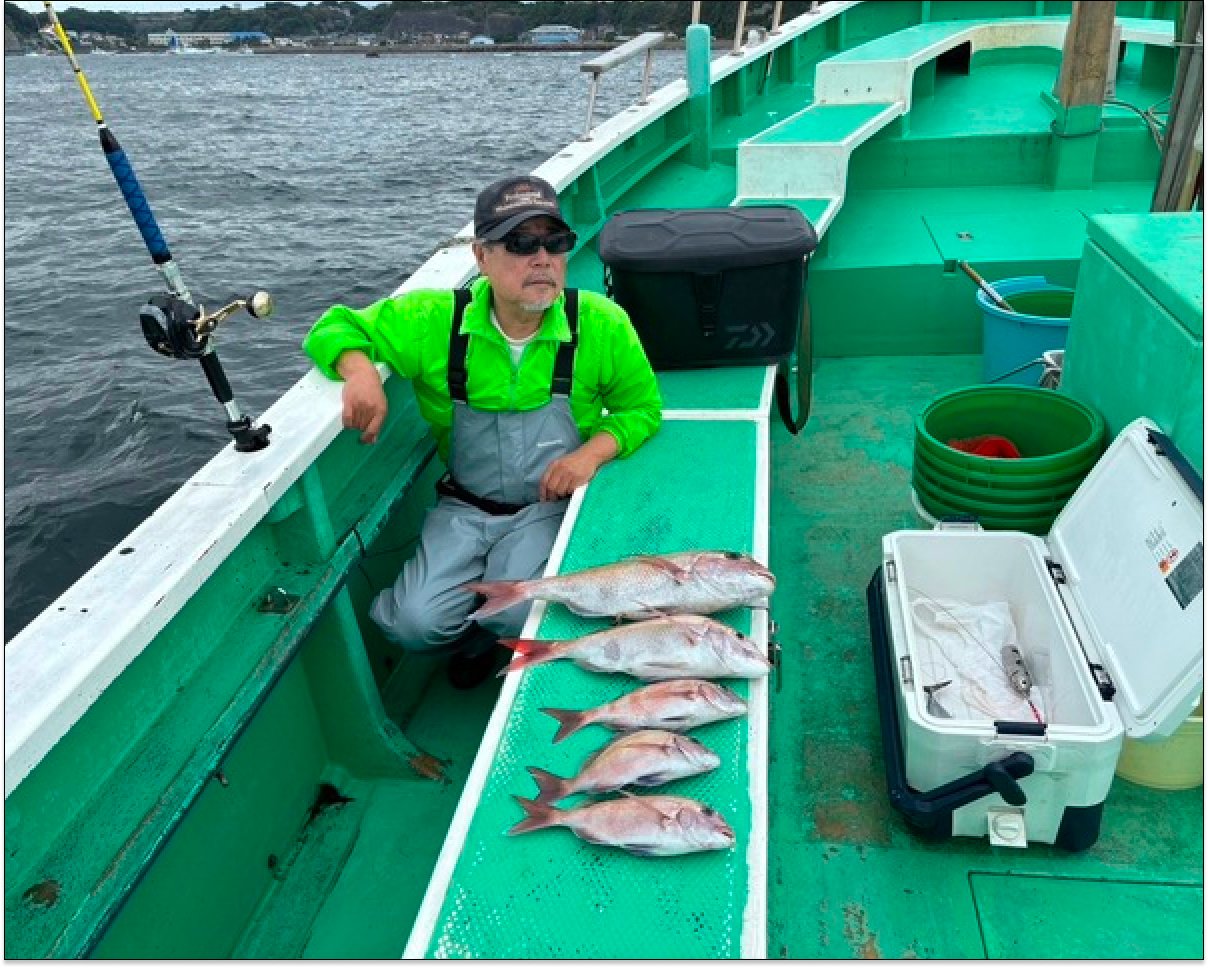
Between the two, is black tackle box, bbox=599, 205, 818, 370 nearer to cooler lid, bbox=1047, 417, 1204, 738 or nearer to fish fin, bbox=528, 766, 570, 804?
cooler lid, bbox=1047, 417, 1204, 738

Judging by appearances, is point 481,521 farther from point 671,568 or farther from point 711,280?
point 711,280

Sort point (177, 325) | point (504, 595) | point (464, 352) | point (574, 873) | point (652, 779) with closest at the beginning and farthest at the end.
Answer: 1. point (574, 873)
2. point (652, 779)
3. point (177, 325)
4. point (504, 595)
5. point (464, 352)

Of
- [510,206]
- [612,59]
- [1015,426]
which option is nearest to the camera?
[510,206]

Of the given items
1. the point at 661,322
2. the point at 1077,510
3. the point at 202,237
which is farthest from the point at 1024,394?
the point at 202,237

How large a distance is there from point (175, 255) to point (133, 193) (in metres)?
13.9

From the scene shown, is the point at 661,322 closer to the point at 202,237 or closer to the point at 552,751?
the point at 552,751

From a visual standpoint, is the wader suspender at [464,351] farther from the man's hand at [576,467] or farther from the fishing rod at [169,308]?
the fishing rod at [169,308]

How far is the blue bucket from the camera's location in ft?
13.6

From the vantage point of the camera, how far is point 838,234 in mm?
5867

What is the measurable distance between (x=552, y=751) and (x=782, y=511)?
7.48 ft

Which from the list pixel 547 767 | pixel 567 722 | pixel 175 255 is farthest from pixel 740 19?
pixel 175 255

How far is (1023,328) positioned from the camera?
421 cm

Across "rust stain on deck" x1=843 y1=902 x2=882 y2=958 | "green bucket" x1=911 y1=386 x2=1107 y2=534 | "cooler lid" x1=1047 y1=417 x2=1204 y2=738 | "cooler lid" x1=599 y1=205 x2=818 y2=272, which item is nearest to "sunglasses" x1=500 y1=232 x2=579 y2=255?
"cooler lid" x1=599 y1=205 x2=818 y2=272

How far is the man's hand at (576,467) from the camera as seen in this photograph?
300 cm
